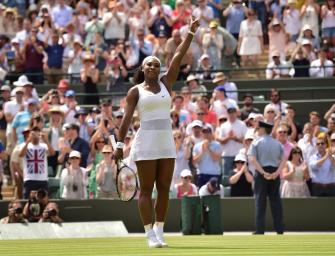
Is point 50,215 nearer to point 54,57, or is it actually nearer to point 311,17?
point 54,57

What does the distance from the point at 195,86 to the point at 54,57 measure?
4651 mm

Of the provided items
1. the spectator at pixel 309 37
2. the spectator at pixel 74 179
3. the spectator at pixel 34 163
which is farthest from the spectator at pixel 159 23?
the spectator at pixel 34 163

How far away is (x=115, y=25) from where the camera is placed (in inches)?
1217

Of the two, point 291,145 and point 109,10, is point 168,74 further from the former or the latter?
point 109,10

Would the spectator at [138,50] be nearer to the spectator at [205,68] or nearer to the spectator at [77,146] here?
the spectator at [205,68]

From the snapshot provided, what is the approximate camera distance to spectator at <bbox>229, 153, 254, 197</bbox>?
23.3 metres

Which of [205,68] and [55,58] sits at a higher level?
[55,58]

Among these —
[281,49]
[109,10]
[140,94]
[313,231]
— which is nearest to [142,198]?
[140,94]

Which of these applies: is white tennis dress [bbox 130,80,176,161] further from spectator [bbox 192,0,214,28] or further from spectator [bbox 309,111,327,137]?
spectator [bbox 192,0,214,28]

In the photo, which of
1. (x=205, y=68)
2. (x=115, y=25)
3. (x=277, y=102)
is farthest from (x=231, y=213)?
(x=115, y=25)

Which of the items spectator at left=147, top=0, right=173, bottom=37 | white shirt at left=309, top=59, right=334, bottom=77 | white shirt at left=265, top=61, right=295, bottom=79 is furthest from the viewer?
spectator at left=147, top=0, right=173, bottom=37

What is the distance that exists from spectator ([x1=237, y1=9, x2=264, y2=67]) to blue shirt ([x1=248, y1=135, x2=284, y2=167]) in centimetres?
870

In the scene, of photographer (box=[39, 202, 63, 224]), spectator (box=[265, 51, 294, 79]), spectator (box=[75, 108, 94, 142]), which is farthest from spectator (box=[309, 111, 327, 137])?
photographer (box=[39, 202, 63, 224])

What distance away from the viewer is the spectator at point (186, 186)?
2295 cm
